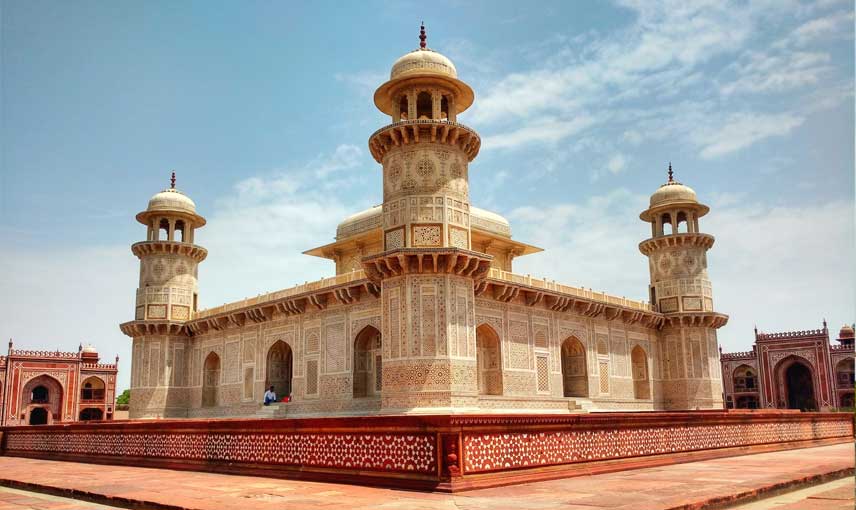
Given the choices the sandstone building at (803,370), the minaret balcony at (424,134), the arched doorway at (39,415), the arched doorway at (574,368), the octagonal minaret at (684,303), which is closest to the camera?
the minaret balcony at (424,134)

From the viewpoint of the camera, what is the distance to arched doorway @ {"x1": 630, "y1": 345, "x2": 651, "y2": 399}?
24.9m

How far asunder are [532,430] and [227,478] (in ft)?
11.7

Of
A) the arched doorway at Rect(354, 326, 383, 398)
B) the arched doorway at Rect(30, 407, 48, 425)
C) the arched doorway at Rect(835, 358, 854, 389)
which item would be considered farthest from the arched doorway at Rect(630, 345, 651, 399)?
the arched doorway at Rect(30, 407, 48, 425)

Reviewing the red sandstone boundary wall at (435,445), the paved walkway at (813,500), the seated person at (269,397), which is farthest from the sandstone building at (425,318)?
the paved walkway at (813,500)

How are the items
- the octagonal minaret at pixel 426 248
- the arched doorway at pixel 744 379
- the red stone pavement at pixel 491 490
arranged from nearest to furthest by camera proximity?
the red stone pavement at pixel 491 490, the octagonal minaret at pixel 426 248, the arched doorway at pixel 744 379

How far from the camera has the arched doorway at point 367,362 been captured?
63.3 feet

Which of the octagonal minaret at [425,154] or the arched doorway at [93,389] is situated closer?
the octagonal minaret at [425,154]

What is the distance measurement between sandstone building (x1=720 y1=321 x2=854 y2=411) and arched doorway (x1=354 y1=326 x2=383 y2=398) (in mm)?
29683

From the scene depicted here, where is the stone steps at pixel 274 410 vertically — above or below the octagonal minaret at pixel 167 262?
below

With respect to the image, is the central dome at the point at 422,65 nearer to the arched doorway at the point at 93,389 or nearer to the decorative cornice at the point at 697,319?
the decorative cornice at the point at 697,319

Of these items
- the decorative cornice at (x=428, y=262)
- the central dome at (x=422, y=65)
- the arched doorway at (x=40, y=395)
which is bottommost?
the arched doorway at (x=40, y=395)

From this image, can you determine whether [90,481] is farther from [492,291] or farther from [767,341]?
[767,341]

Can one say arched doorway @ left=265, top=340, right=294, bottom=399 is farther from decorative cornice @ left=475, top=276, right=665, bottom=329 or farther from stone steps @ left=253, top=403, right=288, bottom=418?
decorative cornice @ left=475, top=276, right=665, bottom=329

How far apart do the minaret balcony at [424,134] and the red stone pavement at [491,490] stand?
31.5ft
